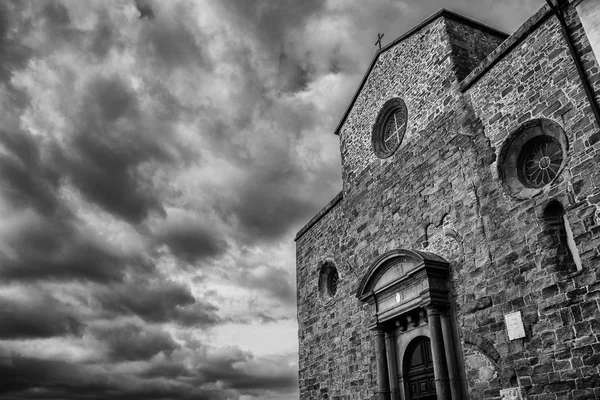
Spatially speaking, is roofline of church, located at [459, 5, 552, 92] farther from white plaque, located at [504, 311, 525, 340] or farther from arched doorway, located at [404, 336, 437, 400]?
arched doorway, located at [404, 336, 437, 400]

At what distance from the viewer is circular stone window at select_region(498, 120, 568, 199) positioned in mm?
7043

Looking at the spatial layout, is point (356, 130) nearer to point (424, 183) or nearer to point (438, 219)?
point (424, 183)

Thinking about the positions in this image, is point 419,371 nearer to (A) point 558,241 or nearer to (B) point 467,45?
(A) point 558,241

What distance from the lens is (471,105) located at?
8812 millimetres

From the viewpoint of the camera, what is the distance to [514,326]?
705 centimetres

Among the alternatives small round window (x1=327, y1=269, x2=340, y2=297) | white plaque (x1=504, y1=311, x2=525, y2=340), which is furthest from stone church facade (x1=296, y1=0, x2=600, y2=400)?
small round window (x1=327, y1=269, x2=340, y2=297)

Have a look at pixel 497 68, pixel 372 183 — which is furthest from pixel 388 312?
pixel 497 68

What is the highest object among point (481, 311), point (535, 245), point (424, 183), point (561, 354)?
point (424, 183)

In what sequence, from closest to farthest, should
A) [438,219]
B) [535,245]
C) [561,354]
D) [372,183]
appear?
[561,354], [535,245], [438,219], [372,183]

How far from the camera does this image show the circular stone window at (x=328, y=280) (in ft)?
44.7

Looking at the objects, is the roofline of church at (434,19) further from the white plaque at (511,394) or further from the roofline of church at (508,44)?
the white plaque at (511,394)

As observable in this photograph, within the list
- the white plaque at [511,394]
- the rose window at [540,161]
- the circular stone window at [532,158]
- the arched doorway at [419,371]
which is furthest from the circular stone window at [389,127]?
the white plaque at [511,394]

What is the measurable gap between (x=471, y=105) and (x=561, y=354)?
4.58 meters

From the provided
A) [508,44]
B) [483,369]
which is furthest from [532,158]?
[483,369]
